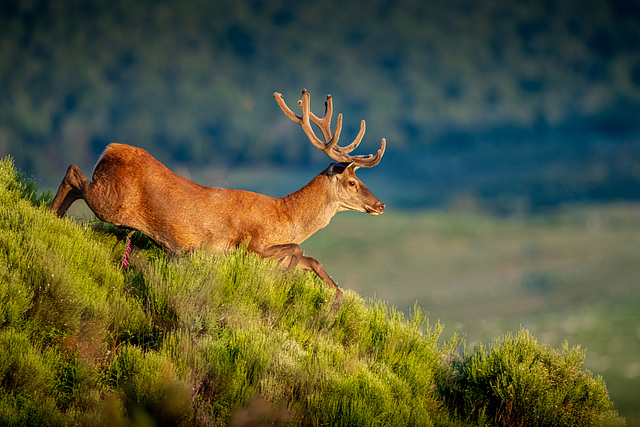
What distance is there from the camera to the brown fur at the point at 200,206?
26.8 feet

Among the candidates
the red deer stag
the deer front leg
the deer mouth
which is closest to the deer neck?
the red deer stag

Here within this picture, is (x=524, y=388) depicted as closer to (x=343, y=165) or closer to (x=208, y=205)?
(x=343, y=165)

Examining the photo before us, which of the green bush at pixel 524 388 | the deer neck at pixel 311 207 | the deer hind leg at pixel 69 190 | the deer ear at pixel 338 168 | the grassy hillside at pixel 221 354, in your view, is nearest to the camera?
the grassy hillside at pixel 221 354

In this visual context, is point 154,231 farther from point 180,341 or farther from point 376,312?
point 376,312

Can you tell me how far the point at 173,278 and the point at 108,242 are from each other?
2.23 m

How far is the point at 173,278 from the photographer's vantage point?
7.77m

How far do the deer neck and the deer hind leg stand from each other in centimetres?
290

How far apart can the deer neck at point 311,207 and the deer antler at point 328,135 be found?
553 millimetres

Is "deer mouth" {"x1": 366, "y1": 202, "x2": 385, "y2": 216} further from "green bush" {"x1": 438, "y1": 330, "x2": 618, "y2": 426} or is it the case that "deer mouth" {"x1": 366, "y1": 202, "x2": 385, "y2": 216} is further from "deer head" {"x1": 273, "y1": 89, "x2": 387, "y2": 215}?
"green bush" {"x1": 438, "y1": 330, "x2": 618, "y2": 426}

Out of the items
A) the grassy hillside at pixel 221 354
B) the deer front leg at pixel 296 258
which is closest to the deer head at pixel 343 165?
the deer front leg at pixel 296 258

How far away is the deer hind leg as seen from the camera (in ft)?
27.9

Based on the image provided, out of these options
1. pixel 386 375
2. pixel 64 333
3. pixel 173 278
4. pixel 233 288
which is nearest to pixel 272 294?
pixel 233 288

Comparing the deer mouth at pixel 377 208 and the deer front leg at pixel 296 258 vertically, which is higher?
the deer mouth at pixel 377 208

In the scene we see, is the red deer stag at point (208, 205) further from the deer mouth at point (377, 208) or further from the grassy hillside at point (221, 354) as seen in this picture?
the grassy hillside at point (221, 354)
